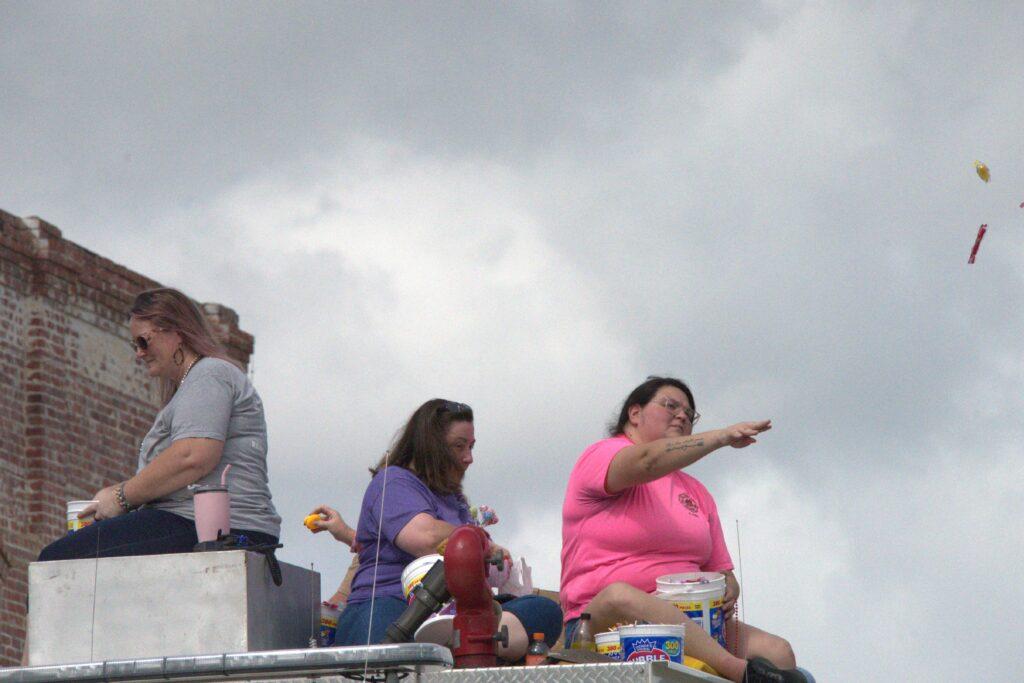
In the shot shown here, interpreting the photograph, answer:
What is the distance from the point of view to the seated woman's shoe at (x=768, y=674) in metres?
5.43

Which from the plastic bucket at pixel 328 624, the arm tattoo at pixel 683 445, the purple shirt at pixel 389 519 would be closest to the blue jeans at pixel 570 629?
the purple shirt at pixel 389 519

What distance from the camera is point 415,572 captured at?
17.2 feet

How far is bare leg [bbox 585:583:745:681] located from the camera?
213 inches

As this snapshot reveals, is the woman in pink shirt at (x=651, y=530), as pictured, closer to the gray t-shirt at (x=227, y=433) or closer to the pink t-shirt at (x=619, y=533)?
the pink t-shirt at (x=619, y=533)

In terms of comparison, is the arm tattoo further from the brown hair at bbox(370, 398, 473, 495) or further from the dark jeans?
the dark jeans

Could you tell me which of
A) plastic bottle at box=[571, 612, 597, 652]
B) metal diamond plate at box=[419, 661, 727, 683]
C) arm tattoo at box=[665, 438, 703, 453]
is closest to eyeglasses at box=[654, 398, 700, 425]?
arm tattoo at box=[665, 438, 703, 453]

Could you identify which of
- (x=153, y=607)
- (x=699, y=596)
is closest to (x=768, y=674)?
→ (x=699, y=596)

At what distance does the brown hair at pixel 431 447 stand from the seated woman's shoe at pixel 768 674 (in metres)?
1.25

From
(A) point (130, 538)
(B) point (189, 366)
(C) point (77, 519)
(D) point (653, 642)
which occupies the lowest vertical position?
(D) point (653, 642)

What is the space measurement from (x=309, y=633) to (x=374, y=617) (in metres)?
0.32

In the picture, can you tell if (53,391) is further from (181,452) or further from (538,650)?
(538,650)

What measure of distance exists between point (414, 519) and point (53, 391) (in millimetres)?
9376

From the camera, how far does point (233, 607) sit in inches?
201

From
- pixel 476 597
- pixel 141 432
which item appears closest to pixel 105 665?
pixel 476 597
